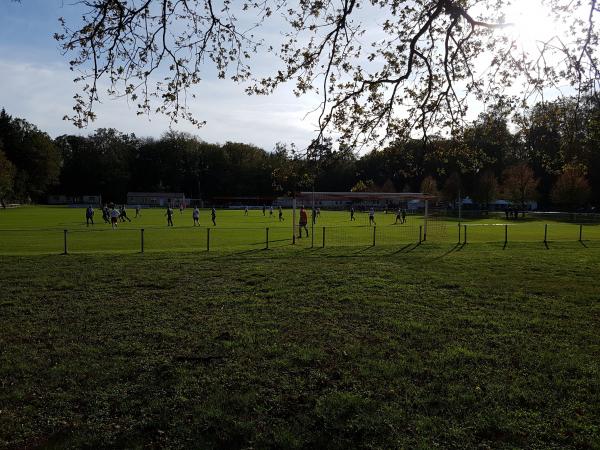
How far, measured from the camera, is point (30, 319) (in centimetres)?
869

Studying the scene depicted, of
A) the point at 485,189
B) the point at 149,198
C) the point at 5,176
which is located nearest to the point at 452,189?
the point at 485,189

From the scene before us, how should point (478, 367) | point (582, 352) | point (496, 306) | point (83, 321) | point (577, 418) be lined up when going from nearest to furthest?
point (577, 418), point (478, 367), point (582, 352), point (83, 321), point (496, 306)

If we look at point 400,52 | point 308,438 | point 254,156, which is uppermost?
point 254,156

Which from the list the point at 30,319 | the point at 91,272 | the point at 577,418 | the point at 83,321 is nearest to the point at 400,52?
the point at 577,418

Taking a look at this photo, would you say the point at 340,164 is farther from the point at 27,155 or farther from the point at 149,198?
the point at 149,198

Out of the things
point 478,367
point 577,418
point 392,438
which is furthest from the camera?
point 478,367

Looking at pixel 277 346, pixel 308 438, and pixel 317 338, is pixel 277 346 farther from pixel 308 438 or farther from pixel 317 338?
pixel 308 438

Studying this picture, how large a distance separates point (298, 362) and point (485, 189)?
246 feet

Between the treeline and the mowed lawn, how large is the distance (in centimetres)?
269

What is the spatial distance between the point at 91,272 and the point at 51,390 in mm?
8629

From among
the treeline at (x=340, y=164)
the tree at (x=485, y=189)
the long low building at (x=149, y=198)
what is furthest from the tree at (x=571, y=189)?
the long low building at (x=149, y=198)

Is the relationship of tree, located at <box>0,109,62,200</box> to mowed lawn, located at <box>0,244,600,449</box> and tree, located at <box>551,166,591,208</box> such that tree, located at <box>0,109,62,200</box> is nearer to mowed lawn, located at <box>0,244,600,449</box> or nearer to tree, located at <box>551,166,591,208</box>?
tree, located at <box>551,166,591,208</box>

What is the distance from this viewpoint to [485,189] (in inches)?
2960

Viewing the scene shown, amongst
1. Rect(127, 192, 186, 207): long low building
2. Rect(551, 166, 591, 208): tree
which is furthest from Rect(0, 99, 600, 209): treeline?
Rect(127, 192, 186, 207): long low building
